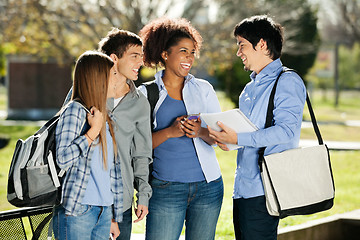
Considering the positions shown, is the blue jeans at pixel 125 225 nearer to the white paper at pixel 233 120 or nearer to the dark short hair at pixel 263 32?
the white paper at pixel 233 120

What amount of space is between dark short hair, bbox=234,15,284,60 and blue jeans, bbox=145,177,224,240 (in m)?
0.91

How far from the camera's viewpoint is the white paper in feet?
10.7

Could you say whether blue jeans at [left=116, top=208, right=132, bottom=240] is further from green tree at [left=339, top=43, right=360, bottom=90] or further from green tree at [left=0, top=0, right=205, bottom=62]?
green tree at [left=339, top=43, right=360, bottom=90]

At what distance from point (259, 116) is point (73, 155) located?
1.15m

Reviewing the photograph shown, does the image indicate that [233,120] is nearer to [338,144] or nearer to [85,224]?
[85,224]

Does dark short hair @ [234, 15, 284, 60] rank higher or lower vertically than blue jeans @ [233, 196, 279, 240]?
higher

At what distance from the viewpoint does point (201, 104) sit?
3646 mm

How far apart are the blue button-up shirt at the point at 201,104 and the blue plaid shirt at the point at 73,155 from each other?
724mm

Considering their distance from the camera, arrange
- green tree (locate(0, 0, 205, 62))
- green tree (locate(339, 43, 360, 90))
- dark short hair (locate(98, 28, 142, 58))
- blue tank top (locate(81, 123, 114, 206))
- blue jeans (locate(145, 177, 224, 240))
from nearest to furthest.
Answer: blue tank top (locate(81, 123, 114, 206)) < dark short hair (locate(98, 28, 142, 58)) < blue jeans (locate(145, 177, 224, 240)) < green tree (locate(0, 0, 205, 62)) < green tree (locate(339, 43, 360, 90))

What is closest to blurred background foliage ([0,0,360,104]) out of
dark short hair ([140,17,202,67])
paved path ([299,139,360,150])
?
paved path ([299,139,360,150])

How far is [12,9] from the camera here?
1827 centimetres

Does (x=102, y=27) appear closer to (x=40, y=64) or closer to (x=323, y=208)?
(x=40, y=64)

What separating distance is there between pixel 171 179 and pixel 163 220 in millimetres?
263

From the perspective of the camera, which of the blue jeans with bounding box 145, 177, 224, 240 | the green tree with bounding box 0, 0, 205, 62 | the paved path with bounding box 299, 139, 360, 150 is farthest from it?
the green tree with bounding box 0, 0, 205, 62
